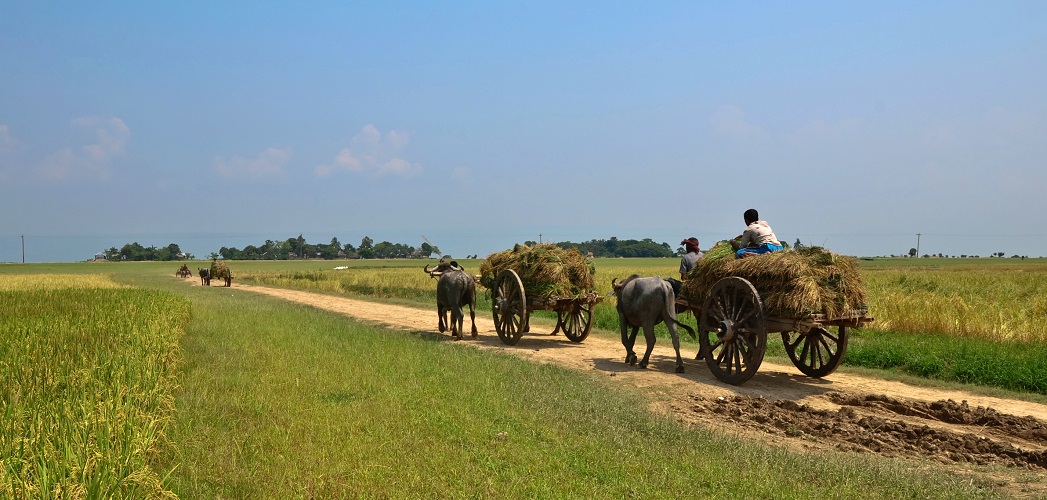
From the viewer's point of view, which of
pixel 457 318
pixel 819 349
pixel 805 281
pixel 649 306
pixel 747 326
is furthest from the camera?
pixel 457 318

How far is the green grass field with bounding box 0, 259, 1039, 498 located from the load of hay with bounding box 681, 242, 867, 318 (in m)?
2.24

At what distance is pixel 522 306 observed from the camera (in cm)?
1317

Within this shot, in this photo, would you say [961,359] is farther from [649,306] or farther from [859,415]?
[649,306]

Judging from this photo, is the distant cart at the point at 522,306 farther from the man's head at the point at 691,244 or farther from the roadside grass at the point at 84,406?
the roadside grass at the point at 84,406

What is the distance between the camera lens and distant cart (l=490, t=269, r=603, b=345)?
43.6 feet

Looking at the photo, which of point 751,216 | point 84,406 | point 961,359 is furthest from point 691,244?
point 84,406

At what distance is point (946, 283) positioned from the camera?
28.3 m

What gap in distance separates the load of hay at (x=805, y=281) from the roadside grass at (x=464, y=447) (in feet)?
7.43

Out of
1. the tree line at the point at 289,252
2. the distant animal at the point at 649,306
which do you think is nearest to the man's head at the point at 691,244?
the distant animal at the point at 649,306

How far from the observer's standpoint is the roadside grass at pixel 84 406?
12.5ft

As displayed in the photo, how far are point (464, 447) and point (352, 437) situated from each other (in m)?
1.03

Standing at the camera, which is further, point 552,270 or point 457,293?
point 457,293

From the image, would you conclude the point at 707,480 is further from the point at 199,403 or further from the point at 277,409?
the point at 199,403

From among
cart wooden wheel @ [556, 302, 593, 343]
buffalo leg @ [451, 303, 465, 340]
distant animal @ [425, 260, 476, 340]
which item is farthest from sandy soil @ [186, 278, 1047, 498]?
distant animal @ [425, 260, 476, 340]
